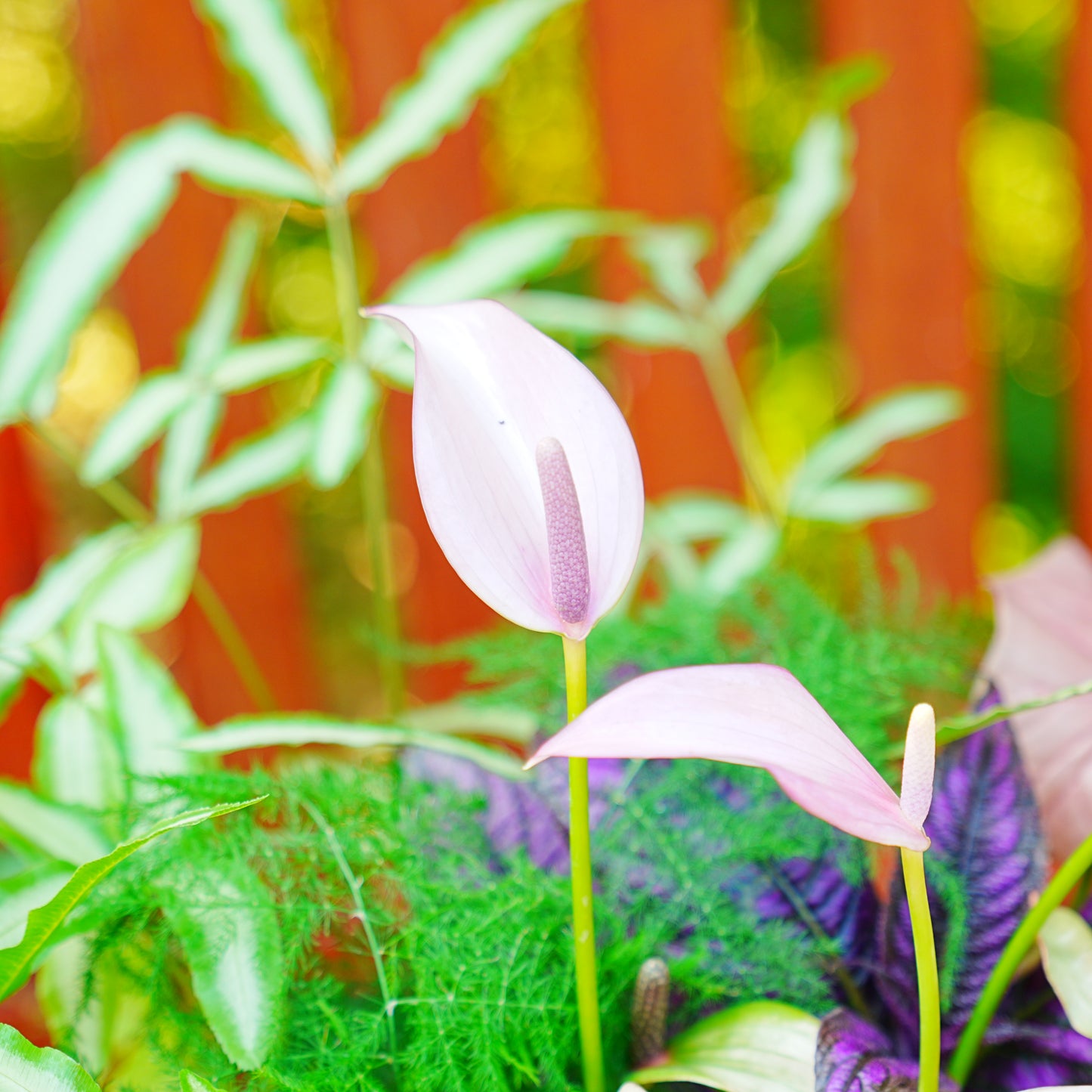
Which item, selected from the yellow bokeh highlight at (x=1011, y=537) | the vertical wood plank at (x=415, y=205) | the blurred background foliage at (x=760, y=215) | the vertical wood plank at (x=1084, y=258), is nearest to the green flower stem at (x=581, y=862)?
the vertical wood plank at (x=415, y=205)

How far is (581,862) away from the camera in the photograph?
0.73 ft

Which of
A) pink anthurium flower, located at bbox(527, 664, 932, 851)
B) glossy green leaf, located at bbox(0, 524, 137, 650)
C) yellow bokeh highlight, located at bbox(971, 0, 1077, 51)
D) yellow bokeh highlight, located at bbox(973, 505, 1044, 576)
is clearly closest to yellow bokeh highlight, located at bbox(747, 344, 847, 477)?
yellow bokeh highlight, located at bbox(973, 505, 1044, 576)

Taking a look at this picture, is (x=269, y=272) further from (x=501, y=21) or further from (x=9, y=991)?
(x=9, y=991)

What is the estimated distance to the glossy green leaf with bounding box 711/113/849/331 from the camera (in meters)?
0.45

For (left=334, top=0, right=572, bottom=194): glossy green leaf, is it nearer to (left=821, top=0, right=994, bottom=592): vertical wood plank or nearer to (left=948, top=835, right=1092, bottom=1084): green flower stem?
(left=948, top=835, right=1092, bottom=1084): green flower stem

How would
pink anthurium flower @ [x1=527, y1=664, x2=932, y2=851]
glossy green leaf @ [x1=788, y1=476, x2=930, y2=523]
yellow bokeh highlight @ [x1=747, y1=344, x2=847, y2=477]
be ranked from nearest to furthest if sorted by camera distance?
pink anthurium flower @ [x1=527, y1=664, x2=932, y2=851]
glossy green leaf @ [x1=788, y1=476, x2=930, y2=523]
yellow bokeh highlight @ [x1=747, y1=344, x2=847, y2=477]

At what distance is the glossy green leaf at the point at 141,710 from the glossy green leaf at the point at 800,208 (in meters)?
0.31

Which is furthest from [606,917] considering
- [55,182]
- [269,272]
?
[55,182]

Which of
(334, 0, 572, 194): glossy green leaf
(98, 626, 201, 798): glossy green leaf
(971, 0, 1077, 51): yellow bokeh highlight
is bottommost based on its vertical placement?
(98, 626, 201, 798): glossy green leaf

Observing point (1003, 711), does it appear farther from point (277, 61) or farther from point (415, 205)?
point (415, 205)

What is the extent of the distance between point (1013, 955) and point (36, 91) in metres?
1.78

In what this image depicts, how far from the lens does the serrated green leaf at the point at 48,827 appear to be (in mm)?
308

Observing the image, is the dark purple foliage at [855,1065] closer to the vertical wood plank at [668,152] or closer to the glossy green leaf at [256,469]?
the glossy green leaf at [256,469]

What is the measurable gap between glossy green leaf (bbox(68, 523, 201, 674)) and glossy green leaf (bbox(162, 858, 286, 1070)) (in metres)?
0.12
